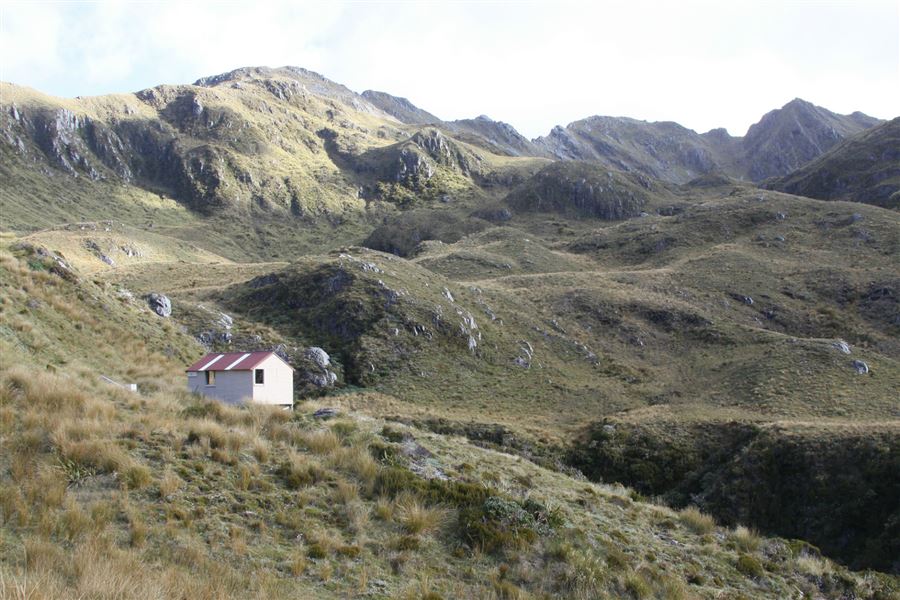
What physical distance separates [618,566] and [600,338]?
5434 cm

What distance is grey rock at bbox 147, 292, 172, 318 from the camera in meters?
46.7

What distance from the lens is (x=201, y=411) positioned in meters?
14.9

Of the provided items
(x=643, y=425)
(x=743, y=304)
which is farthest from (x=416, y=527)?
(x=743, y=304)

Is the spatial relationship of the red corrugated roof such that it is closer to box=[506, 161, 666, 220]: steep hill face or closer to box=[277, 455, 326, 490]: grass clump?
box=[277, 455, 326, 490]: grass clump

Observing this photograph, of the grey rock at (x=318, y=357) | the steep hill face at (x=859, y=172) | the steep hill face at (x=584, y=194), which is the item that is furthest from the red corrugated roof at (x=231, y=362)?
the steep hill face at (x=859, y=172)

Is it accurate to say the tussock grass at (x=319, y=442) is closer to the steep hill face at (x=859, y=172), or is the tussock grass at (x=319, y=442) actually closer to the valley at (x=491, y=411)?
the valley at (x=491, y=411)

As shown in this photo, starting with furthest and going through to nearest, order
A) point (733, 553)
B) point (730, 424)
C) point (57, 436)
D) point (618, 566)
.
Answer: point (730, 424) < point (733, 553) < point (618, 566) < point (57, 436)

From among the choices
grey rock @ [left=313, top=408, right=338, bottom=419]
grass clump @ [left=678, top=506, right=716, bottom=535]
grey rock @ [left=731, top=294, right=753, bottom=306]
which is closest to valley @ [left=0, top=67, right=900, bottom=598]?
grass clump @ [left=678, top=506, right=716, bottom=535]

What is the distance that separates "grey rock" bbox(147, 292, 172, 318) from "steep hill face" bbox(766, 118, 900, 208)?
139 m

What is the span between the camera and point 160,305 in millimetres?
47562

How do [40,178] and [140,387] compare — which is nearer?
[140,387]

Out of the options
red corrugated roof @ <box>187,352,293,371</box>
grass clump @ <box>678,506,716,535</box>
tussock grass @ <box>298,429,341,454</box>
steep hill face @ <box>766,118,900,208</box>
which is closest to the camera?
tussock grass @ <box>298,429,341,454</box>

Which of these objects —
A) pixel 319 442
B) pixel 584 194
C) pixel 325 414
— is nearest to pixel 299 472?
pixel 319 442

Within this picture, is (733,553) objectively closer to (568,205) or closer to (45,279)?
(45,279)
